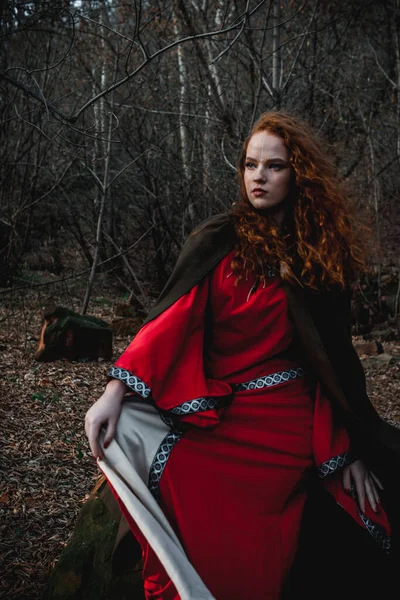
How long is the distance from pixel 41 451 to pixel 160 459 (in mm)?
2191

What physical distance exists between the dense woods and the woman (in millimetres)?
4076

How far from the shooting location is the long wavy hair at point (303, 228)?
2080 mm

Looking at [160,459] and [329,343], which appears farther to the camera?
[329,343]

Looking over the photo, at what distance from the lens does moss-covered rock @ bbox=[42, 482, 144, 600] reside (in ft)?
6.42

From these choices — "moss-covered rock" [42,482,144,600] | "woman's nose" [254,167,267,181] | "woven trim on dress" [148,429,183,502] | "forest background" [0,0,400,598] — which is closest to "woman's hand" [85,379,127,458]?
"woven trim on dress" [148,429,183,502]

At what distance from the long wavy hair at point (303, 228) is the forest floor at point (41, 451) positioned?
67.7 inches

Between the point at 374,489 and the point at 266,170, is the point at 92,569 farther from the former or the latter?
the point at 266,170

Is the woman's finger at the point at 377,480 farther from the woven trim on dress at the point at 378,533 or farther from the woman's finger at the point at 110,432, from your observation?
the woman's finger at the point at 110,432

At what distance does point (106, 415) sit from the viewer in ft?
5.54

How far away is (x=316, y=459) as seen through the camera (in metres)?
1.89

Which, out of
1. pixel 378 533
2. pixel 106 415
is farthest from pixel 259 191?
pixel 378 533

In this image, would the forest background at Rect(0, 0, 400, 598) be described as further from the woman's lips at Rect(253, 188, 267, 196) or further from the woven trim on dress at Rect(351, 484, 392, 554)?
the woman's lips at Rect(253, 188, 267, 196)

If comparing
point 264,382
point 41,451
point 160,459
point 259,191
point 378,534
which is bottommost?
point 41,451

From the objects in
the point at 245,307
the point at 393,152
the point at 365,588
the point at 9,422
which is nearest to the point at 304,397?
the point at 245,307
